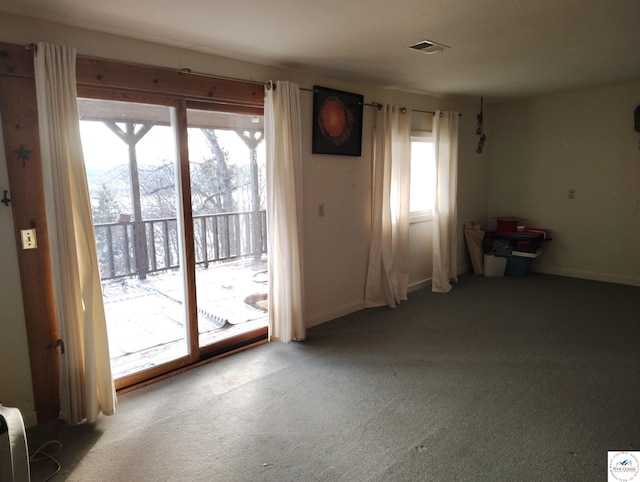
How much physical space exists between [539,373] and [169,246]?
282 cm

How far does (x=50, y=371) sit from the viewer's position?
2.34 metres

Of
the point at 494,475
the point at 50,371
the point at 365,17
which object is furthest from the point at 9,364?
the point at 365,17

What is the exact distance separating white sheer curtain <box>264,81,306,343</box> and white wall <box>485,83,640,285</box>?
3.70m

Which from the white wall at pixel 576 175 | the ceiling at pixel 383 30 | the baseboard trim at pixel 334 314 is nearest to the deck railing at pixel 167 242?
the baseboard trim at pixel 334 314

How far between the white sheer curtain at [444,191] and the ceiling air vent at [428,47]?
1.85 metres

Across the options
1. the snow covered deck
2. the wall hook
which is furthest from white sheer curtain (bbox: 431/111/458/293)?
the wall hook

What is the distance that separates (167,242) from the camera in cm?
305

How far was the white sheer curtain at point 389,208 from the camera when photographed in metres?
4.15

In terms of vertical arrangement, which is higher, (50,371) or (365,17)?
(365,17)

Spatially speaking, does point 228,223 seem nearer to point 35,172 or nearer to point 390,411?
point 35,172

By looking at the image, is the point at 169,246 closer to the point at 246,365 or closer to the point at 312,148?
the point at 246,365

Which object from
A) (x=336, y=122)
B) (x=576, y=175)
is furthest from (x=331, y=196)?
(x=576, y=175)

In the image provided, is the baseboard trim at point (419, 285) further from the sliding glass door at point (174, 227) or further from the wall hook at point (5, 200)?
the wall hook at point (5, 200)

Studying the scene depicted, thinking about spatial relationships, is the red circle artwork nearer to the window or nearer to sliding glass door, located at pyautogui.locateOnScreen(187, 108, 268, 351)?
sliding glass door, located at pyautogui.locateOnScreen(187, 108, 268, 351)
